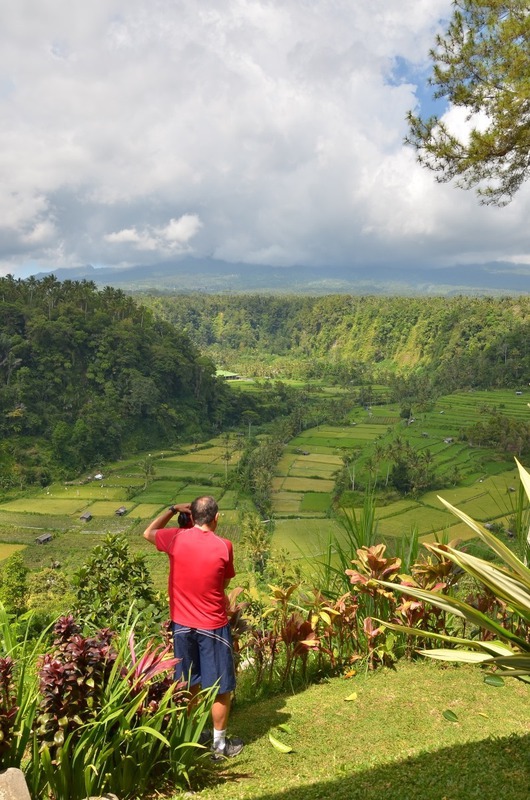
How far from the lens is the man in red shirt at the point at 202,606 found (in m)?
2.06

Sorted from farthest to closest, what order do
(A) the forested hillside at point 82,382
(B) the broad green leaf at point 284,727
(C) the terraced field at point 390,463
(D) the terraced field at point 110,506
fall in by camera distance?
(A) the forested hillside at point 82,382
(C) the terraced field at point 390,463
(D) the terraced field at point 110,506
(B) the broad green leaf at point 284,727

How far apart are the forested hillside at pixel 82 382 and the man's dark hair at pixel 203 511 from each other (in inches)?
1434

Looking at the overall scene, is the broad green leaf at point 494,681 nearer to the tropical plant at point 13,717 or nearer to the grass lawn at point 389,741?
the grass lawn at point 389,741

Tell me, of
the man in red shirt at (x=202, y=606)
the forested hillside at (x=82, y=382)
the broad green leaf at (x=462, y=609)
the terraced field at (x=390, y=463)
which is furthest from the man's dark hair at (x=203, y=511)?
the forested hillside at (x=82, y=382)

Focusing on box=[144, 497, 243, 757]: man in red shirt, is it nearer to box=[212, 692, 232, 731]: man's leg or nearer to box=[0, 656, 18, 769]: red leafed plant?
box=[212, 692, 232, 731]: man's leg

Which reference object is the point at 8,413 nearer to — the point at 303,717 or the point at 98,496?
the point at 98,496

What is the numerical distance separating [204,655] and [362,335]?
3618 inches

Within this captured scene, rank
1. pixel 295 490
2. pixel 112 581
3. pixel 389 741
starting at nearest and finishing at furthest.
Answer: pixel 389 741 → pixel 112 581 → pixel 295 490

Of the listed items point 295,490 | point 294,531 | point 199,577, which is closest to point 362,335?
point 295,490

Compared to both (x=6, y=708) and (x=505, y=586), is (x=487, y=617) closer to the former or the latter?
(x=505, y=586)

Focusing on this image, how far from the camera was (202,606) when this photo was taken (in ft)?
6.80

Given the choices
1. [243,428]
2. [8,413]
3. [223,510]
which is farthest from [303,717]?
[243,428]

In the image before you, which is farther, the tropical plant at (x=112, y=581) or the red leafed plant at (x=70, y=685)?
the tropical plant at (x=112, y=581)

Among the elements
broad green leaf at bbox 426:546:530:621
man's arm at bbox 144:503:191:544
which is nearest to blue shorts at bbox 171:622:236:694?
man's arm at bbox 144:503:191:544
